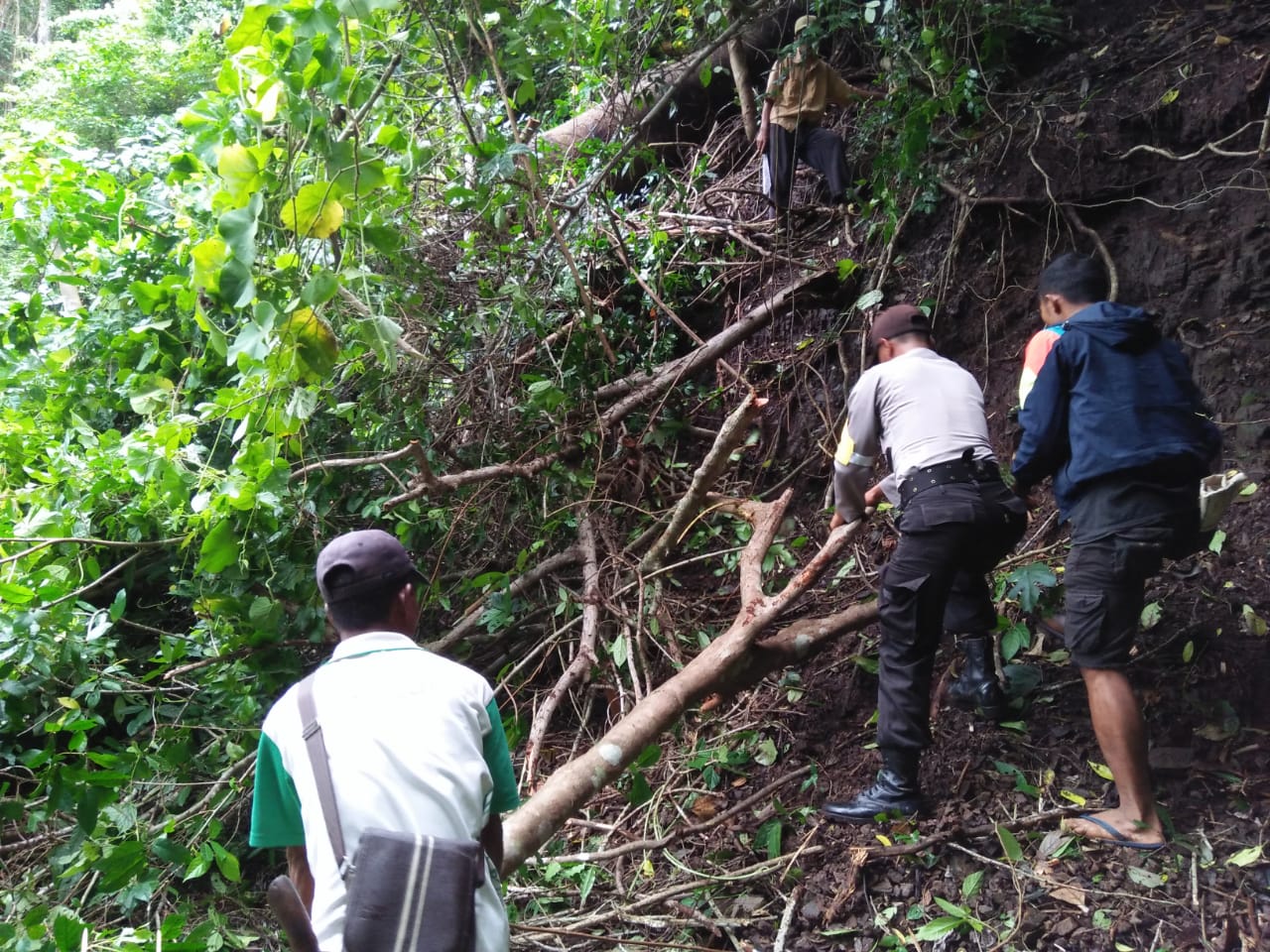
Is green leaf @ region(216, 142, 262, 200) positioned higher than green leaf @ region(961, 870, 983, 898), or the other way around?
green leaf @ region(216, 142, 262, 200)

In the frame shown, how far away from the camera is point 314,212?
94.2 inches

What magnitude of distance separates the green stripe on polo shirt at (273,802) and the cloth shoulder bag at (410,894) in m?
0.32

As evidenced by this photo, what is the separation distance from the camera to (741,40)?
5.45 metres

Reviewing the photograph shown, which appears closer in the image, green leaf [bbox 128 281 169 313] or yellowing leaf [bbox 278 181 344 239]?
yellowing leaf [bbox 278 181 344 239]

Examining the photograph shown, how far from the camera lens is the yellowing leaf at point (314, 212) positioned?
7.75 ft

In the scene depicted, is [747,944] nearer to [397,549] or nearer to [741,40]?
[397,549]

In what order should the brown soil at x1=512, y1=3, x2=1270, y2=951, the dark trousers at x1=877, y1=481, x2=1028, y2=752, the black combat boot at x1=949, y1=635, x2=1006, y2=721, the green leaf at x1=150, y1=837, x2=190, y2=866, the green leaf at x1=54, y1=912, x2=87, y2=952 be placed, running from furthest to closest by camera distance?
the black combat boot at x1=949, y1=635, x2=1006, y2=721 < the dark trousers at x1=877, y1=481, x2=1028, y2=752 < the green leaf at x1=150, y1=837, x2=190, y2=866 < the brown soil at x1=512, y1=3, x2=1270, y2=951 < the green leaf at x1=54, y1=912, x2=87, y2=952

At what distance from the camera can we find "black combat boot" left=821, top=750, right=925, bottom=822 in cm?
283

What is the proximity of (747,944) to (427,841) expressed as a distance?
169cm

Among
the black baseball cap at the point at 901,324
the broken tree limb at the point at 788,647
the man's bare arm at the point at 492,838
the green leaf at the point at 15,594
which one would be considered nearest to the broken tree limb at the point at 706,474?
the black baseball cap at the point at 901,324

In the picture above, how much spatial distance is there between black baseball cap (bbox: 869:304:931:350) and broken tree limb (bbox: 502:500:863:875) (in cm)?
72

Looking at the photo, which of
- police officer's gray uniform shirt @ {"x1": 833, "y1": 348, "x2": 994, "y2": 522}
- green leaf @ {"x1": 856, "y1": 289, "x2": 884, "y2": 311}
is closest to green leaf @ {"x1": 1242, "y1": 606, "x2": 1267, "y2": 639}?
police officer's gray uniform shirt @ {"x1": 833, "y1": 348, "x2": 994, "y2": 522}

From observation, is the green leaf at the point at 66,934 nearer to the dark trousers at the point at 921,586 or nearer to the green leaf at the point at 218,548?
the green leaf at the point at 218,548

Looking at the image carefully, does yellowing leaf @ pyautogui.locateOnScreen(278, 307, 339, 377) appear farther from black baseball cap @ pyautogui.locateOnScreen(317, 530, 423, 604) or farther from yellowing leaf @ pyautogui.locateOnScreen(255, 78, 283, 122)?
black baseball cap @ pyautogui.locateOnScreen(317, 530, 423, 604)
